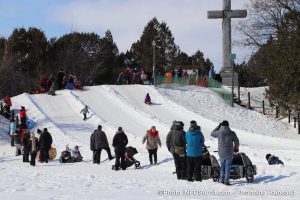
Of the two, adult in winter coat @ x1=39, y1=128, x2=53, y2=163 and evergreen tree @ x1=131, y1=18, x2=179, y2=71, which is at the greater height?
evergreen tree @ x1=131, y1=18, x2=179, y2=71

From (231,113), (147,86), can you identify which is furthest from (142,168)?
(147,86)

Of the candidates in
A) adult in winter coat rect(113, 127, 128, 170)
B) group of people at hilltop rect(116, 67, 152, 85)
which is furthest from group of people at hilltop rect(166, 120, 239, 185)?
group of people at hilltop rect(116, 67, 152, 85)

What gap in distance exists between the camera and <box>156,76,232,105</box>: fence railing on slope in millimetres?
42456

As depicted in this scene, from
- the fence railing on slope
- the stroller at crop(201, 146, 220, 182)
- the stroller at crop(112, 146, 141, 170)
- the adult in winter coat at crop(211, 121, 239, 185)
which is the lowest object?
the stroller at crop(112, 146, 141, 170)

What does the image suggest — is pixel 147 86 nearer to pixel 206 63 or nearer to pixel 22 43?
pixel 22 43

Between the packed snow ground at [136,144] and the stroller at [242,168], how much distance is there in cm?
19

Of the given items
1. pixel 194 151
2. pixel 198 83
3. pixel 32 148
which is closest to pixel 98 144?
pixel 32 148

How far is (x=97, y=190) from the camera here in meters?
12.3

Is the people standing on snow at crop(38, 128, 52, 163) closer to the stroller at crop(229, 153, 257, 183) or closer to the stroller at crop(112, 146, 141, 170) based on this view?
the stroller at crop(112, 146, 141, 170)

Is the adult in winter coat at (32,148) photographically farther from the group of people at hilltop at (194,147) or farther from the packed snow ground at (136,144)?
the group of people at hilltop at (194,147)

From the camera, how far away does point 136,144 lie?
1027 inches

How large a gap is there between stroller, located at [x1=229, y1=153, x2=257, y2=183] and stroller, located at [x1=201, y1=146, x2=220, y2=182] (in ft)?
1.25

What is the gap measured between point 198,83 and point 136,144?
19.8 m

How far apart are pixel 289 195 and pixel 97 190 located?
4.18 metres
